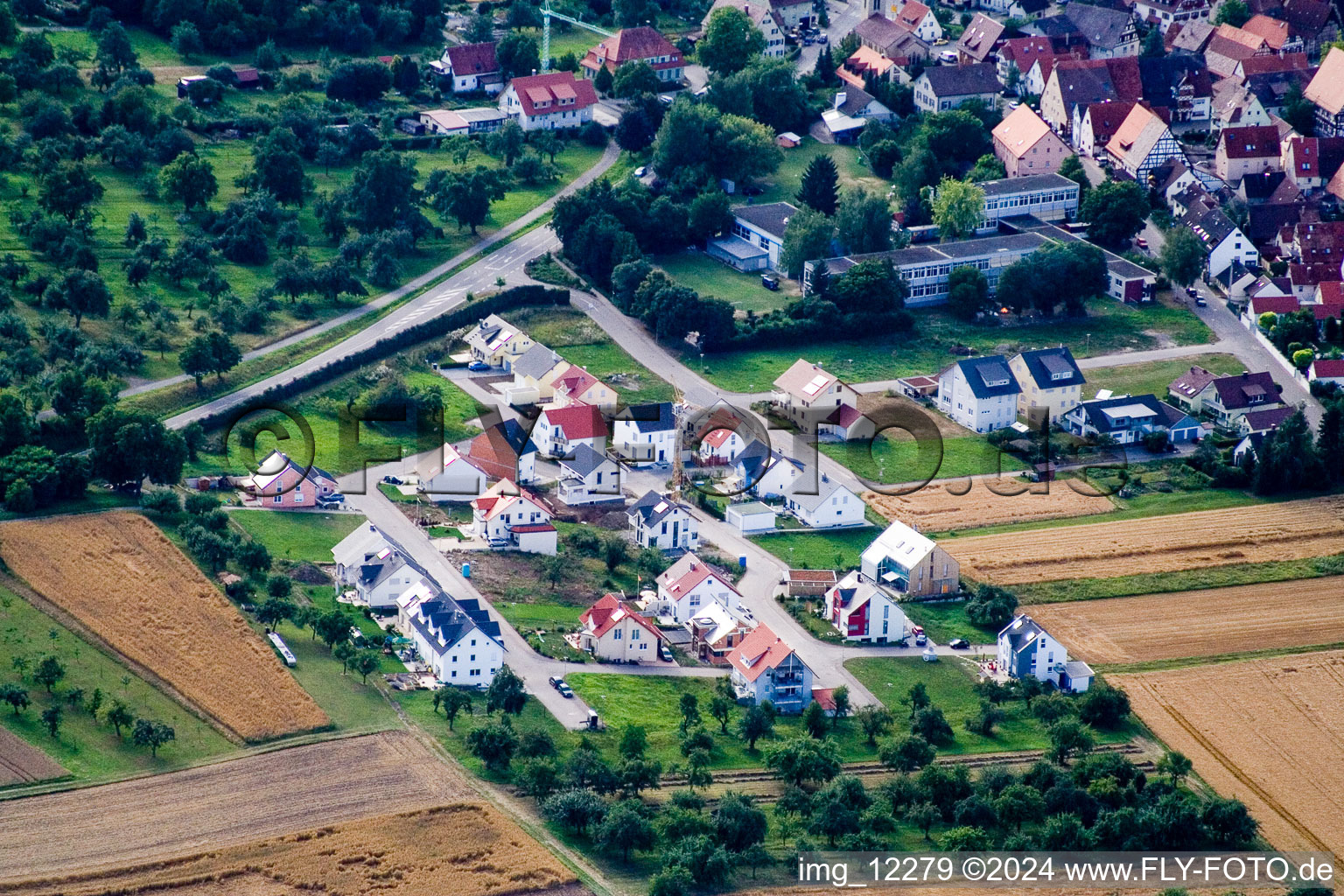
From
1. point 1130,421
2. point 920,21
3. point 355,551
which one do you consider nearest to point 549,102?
point 920,21

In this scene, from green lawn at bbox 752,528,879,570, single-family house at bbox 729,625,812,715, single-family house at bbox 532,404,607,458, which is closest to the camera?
single-family house at bbox 729,625,812,715

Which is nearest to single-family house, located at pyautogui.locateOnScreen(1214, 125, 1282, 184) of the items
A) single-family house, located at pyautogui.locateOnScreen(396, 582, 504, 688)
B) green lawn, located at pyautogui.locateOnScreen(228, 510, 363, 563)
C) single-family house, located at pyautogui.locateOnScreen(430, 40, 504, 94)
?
single-family house, located at pyautogui.locateOnScreen(430, 40, 504, 94)

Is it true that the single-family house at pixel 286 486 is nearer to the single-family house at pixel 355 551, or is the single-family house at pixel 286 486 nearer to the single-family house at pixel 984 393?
the single-family house at pixel 355 551

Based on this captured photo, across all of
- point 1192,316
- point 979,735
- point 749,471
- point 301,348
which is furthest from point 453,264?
point 979,735

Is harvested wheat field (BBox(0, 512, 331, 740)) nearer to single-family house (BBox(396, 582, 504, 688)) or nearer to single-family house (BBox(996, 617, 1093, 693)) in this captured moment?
single-family house (BBox(396, 582, 504, 688))

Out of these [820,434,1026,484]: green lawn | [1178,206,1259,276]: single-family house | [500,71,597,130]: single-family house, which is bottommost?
[820,434,1026,484]: green lawn

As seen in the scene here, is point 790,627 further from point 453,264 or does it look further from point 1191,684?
point 453,264

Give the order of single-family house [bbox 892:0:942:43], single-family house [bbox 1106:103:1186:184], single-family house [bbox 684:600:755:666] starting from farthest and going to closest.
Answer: single-family house [bbox 892:0:942:43], single-family house [bbox 1106:103:1186:184], single-family house [bbox 684:600:755:666]

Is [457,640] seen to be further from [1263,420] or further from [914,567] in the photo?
[1263,420]
